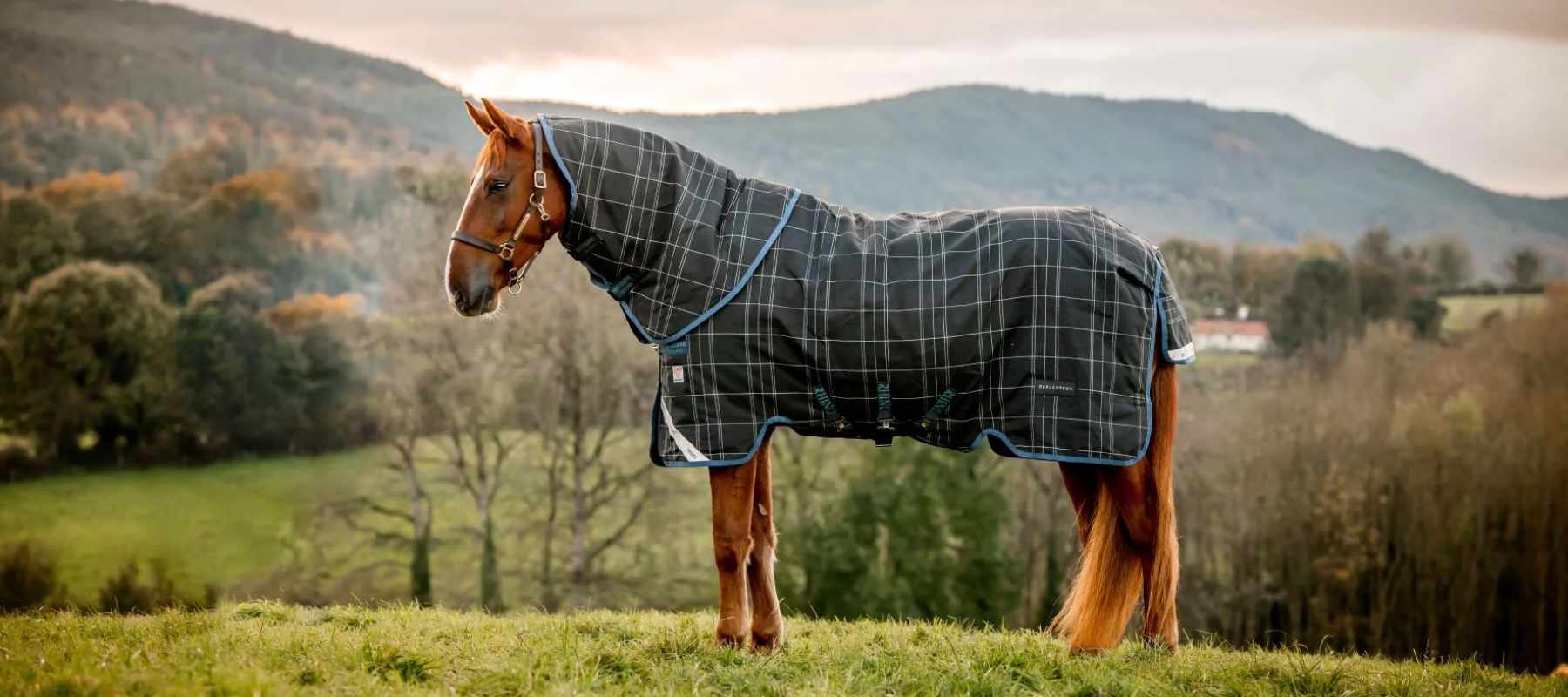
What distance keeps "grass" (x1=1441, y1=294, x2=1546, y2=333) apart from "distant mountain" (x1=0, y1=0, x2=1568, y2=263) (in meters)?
4.16

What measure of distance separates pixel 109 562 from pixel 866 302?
29.1 m

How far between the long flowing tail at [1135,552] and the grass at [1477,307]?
37893 millimetres

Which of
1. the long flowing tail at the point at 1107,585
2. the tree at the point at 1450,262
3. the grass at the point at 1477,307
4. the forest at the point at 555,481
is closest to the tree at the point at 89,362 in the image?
the forest at the point at 555,481

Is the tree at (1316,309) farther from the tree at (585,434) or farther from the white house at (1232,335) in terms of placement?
the tree at (585,434)

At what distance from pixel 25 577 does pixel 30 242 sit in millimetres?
11503

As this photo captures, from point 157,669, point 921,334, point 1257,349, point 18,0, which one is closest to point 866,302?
point 921,334

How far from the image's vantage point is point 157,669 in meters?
4.38

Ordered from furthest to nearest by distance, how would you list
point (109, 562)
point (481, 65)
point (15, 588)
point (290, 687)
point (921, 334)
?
point (481, 65), point (109, 562), point (15, 588), point (921, 334), point (290, 687)

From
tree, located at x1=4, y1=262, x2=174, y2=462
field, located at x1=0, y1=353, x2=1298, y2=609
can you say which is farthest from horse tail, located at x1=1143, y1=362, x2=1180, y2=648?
tree, located at x1=4, y1=262, x2=174, y2=462

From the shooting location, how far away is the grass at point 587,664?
4461mm

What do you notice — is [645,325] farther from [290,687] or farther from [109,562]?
[109,562]

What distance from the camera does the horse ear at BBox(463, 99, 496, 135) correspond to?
17.3 feet

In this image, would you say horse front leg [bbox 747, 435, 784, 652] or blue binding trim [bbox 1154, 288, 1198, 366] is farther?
horse front leg [bbox 747, 435, 784, 652]

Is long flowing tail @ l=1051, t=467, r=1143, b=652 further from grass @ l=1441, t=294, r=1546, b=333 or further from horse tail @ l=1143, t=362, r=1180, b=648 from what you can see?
grass @ l=1441, t=294, r=1546, b=333
